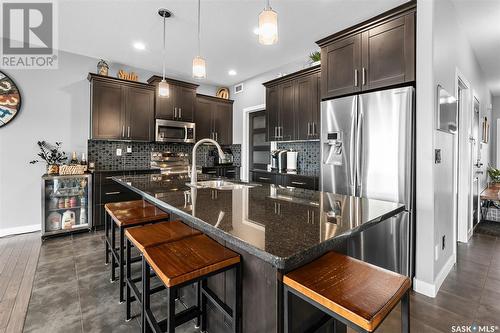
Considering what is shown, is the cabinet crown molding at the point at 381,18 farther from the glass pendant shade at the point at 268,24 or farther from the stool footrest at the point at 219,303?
the stool footrest at the point at 219,303

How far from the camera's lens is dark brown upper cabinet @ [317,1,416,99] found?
7.30 feet

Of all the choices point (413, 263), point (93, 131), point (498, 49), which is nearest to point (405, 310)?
point (413, 263)

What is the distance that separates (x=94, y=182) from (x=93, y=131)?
2.73ft

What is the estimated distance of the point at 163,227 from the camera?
167 centimetres

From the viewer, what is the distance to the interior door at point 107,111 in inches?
155

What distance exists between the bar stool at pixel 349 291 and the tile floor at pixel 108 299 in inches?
43.8

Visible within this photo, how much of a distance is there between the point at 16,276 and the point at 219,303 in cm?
245

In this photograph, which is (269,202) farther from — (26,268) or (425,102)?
(26,268)

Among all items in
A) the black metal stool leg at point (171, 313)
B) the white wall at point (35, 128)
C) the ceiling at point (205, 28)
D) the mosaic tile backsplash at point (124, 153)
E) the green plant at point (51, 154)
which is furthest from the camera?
the mosaic tile backsplash at point (124, 153)

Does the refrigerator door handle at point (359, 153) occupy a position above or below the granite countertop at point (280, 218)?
above

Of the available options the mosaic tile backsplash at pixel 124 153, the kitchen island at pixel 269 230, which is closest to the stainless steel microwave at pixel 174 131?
the mosaic tile backsplash at pixel 124 153

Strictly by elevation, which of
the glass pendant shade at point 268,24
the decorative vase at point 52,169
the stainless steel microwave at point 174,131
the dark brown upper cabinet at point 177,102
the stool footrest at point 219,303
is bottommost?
the stool footrest at point 219,303

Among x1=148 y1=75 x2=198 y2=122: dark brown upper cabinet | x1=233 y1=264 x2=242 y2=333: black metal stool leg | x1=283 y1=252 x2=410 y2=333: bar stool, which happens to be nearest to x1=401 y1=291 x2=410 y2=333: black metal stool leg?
x1=283 y1=252 x2=410 y2=333: bar stool

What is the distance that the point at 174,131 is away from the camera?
475 centimetres
